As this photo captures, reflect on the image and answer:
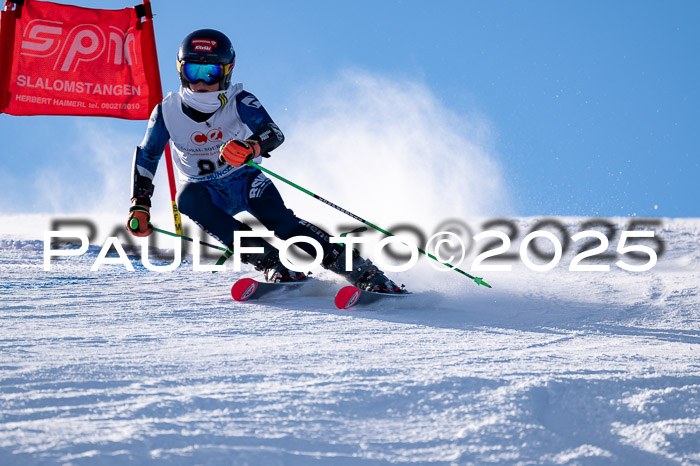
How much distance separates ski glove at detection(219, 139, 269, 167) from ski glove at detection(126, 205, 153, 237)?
2.01ft

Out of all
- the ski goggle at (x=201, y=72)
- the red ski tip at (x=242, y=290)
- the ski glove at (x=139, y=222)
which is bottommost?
the red ski tip at (x=242, y=290)

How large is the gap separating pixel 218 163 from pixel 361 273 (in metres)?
1.13

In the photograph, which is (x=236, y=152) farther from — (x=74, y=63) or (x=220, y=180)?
(x=74, y=63)

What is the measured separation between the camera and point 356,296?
3.93 metres

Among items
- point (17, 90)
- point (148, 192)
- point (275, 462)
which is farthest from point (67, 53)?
point (275, 462)

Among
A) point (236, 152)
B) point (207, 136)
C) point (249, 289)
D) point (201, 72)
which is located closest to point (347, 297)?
point (249, 289)

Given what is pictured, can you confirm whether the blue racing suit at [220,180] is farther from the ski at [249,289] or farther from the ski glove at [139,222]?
the ski at [249,289]

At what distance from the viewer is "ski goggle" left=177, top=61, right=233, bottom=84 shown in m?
4.04

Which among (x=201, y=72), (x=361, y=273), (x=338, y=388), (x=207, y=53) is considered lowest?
(x=338, y=388)

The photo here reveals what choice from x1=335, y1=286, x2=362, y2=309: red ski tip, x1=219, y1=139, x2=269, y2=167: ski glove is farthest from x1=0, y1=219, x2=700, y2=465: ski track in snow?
x1=219, y1=139, x2=269, y2=167: ski glove

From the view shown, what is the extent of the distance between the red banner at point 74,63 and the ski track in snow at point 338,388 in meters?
3.46

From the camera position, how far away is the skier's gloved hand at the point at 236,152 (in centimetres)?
382

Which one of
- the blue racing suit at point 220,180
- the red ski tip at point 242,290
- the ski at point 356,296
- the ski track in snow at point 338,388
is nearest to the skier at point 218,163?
the blue racing suit at point 220,180

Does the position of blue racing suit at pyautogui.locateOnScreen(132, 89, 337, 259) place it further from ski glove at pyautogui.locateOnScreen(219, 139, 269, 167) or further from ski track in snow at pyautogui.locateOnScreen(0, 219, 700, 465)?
ski track in snow at pyautogui.locateOnScreen(0, 219, 700, 465)
